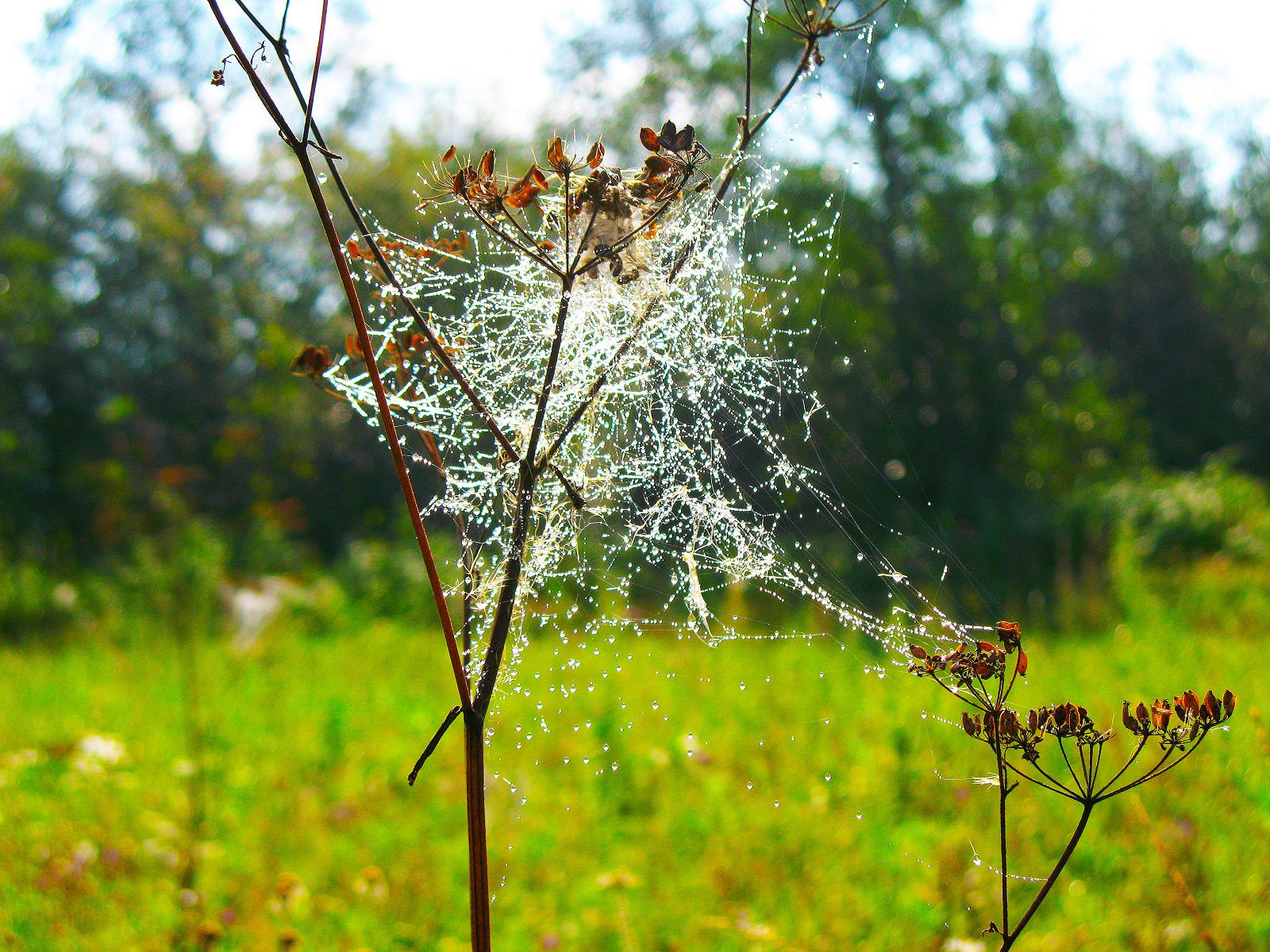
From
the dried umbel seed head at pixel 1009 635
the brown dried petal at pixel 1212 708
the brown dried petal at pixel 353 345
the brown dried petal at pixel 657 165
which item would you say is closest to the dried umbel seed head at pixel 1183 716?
the brown dried petal at pixel 1212 708

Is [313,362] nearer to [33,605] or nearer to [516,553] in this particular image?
[516,553]

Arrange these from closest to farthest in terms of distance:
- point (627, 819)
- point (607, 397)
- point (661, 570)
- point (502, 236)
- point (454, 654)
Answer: point (454, 654)
point (502, 236)
point (607, 397)
point (627, 819)
point (661, 570)


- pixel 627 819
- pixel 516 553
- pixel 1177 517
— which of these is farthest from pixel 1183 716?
pixel 1177 517

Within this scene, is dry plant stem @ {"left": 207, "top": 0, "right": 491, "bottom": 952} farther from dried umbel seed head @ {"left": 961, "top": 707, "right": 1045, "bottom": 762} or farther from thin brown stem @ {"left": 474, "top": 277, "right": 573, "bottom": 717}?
dried umbel seed head @ {"left": 961, "top": 707, "right": 1045, "bottom": 762}

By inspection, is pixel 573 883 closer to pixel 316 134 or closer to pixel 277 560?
pixel 316 134

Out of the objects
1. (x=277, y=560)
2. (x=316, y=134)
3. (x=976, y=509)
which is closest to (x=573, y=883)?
(x=316, y=134)

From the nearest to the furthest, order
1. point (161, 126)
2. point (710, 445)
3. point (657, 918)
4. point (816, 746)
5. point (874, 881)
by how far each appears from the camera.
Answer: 1. point (710, 445)
2. point (657, 918)
3. point (874, 881)
4. point (816, 746)
5. point (161, 126)

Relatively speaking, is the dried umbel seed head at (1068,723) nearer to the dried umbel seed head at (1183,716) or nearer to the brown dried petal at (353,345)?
the dried umbel seed head at (1183,716)
